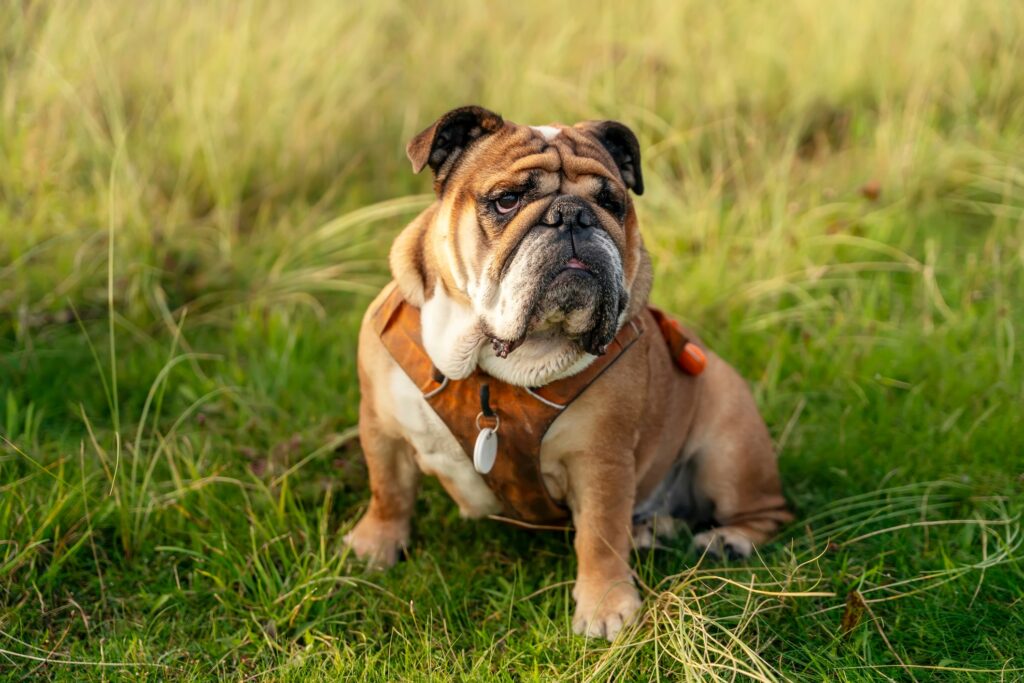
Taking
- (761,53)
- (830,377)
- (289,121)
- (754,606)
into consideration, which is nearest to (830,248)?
(830,377)

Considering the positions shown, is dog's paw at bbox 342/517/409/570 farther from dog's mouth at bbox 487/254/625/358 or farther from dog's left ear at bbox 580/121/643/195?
dog's left ear at bbox 580/121/643/195

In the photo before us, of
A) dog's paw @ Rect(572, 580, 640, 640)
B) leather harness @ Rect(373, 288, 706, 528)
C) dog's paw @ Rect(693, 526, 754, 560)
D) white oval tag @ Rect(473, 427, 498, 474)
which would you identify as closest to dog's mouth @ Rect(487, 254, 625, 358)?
leather harness @ Rect(373, 288, 706, 528)

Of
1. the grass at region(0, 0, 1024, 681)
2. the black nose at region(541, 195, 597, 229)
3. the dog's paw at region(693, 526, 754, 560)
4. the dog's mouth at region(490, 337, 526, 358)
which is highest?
the black nose at region(541, 195, 597, 229)

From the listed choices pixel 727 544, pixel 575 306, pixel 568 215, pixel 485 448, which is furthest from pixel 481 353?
pixel 727 544

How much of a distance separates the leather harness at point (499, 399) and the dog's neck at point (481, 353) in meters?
0.03

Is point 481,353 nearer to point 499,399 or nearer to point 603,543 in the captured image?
point 499,399

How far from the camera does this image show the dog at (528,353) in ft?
10.2

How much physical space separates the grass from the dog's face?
1.05m

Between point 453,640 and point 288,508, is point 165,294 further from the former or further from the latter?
point 453,640

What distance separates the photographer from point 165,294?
17.1 ft

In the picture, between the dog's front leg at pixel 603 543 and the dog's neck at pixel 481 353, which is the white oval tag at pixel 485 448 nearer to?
→ the dog's neck at pixel 481 353

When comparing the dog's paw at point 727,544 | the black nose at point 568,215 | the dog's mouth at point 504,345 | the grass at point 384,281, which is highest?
the black nose at point 568,215

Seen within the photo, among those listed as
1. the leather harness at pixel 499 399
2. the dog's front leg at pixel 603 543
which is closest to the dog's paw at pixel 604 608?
the dog's front leg at pixel 603 543

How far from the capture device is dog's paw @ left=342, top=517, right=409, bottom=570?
3875 millimetres
